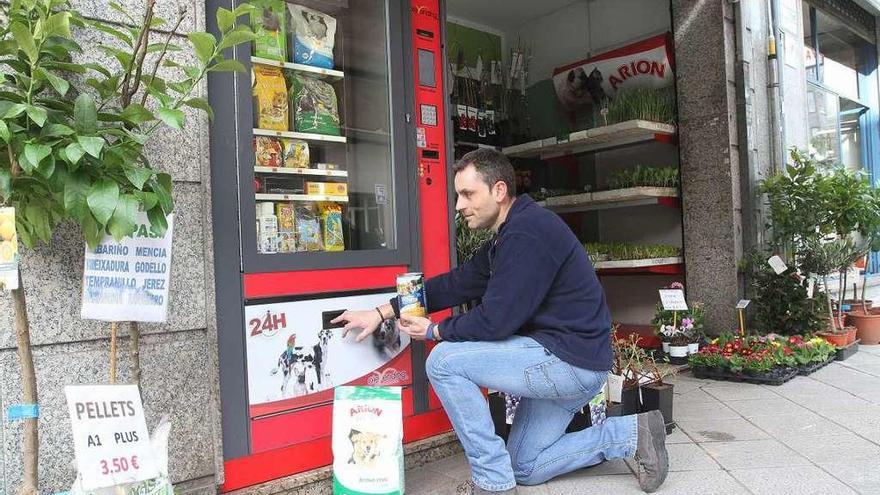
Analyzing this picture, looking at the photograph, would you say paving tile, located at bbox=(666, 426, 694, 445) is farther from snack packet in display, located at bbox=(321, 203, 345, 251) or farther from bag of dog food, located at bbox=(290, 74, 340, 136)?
bag of dog food, located at bbox=(290, 74, 340, 136)

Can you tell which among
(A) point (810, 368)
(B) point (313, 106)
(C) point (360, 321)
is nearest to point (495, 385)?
(C) point (360, 321)

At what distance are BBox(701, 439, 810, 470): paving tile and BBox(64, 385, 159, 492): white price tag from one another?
2.64 meters

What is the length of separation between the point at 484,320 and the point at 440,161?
1.27 meters

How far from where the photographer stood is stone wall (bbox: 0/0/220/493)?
2.11m

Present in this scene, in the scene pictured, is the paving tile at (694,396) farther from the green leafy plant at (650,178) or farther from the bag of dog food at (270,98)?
the bag of dog food at (270,98)

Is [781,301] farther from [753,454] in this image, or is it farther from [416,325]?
[416,325]

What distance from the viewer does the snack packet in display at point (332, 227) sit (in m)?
3.08

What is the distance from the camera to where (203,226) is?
251 cm

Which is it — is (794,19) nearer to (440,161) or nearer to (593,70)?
(593,70)

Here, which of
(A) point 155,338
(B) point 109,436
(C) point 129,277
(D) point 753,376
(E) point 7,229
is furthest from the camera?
(D) point 753,376

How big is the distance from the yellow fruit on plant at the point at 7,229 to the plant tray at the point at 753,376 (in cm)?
482

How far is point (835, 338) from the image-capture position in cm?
559

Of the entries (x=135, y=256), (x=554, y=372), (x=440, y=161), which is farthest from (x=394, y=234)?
(x=135, y=256)

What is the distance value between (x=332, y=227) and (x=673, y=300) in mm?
3035
